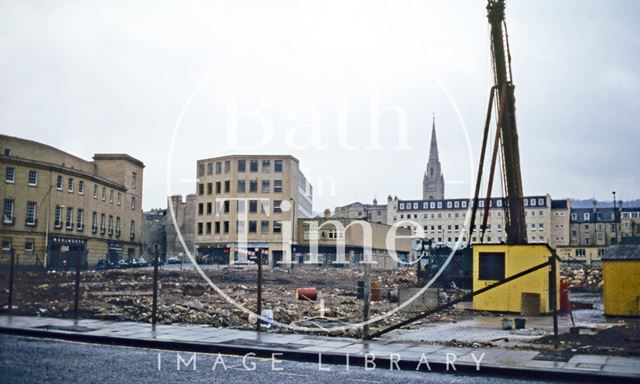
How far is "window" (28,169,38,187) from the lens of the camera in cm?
6088

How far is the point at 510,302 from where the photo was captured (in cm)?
2091

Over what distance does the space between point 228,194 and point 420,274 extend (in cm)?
6447

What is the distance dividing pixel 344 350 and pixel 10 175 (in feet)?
190

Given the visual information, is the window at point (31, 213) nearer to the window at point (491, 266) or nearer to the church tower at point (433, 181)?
the window at point (491, 266)

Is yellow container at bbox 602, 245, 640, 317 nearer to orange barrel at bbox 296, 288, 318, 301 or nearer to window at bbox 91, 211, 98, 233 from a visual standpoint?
orange barrel at bbox 296, 288, 318, 301

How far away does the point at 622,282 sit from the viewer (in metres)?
18.5

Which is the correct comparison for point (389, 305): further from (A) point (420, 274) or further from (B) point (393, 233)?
(B) point (393, 233)

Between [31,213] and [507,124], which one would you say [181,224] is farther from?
[507,124]

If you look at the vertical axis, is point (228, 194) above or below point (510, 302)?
above

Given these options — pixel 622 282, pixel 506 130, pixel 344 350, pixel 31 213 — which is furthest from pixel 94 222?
pixel 344 350

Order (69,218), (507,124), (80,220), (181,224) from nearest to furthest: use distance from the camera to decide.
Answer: (507,124), (69,218), (80,220), (181,224)

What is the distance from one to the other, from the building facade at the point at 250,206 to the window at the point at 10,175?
35790 millimetres

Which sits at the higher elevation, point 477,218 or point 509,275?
point 477,218

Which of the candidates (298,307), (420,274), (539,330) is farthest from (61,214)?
(539,330)
